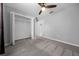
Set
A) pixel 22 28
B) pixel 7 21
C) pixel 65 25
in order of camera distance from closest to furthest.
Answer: pixel 7 21 < pixel 22 28 < pixel 65 25

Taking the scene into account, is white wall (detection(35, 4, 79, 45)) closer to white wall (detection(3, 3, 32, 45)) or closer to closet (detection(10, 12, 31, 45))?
closet (detection(10, 12, 31, 45))

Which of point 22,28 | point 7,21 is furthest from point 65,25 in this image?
point 7,21

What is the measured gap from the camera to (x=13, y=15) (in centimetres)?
166

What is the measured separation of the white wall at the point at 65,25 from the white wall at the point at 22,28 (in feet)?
3.08

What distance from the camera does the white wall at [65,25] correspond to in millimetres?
2070

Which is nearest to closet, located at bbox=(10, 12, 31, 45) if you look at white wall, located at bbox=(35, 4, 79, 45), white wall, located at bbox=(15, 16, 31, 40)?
white wall, located at bbox=(15, 16, 31, 40)

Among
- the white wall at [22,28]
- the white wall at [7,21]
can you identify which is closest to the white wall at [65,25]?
the white wall at [22,28]

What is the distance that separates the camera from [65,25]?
2396 millimetres

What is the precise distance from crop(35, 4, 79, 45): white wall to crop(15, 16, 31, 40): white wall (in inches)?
37.0

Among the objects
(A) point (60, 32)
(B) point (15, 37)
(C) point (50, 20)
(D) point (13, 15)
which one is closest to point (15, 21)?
(D) point (13, 15)

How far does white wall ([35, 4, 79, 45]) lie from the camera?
6.79 feet

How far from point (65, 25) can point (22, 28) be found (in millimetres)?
1711

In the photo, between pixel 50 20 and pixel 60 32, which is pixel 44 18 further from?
pixel 60 32

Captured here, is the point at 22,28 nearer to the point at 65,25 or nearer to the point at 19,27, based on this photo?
the point at 19,27
